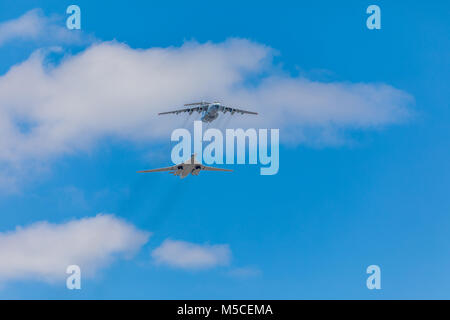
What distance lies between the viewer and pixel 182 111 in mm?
181375
